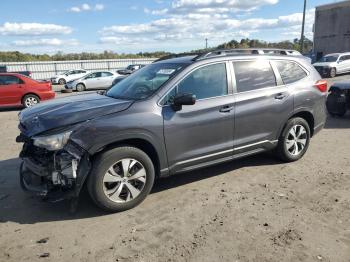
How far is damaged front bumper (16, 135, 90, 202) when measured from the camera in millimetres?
4113

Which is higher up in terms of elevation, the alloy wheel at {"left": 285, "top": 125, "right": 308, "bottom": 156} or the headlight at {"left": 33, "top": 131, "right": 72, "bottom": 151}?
the headlight at {"left": 33, "top": 131, "right": 72, "bottom": 151}

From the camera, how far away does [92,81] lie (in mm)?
25141

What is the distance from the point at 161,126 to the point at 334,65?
23.9 m

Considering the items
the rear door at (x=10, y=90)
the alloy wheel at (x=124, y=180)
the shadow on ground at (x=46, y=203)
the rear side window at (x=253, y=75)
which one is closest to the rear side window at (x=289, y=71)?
the rear side window at (x=253, y=75)

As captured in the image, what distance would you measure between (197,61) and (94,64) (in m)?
40.2

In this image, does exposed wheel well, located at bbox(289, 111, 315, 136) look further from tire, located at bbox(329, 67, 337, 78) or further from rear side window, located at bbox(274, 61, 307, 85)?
tire, located at bbox(329, 67, 337, 78)

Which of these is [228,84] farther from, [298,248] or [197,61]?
[298,248]

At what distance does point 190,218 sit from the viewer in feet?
13.9

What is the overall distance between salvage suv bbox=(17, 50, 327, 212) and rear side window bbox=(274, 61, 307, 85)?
2 cm

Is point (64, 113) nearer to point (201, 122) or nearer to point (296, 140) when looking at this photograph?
point (201, 122)

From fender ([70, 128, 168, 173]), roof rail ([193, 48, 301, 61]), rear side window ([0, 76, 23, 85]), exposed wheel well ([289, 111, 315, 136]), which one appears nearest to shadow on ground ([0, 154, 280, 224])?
fender ([70, 128, 168, 173])

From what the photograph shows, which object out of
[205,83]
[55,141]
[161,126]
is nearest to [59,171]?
[55,141]

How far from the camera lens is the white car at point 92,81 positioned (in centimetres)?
2497

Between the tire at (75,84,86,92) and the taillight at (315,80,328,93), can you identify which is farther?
the tire at (75,84,86,92)
